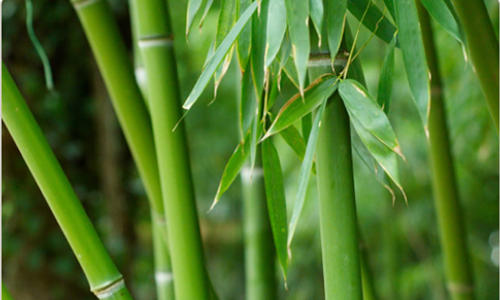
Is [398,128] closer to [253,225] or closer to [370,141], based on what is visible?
[253,225]

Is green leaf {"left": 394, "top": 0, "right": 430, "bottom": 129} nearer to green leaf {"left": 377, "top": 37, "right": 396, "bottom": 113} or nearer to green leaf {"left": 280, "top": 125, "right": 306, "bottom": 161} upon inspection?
green leaf {"left": 377, "top": 37, "right": 396, "bottom": 113}

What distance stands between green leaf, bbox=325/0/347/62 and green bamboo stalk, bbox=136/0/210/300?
26 cm

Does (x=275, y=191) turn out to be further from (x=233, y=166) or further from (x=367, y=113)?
(x=367, y=113)

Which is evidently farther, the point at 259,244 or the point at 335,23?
the point at 259,244

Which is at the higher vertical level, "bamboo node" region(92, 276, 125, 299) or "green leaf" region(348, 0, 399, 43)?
"green leaf" region(348, 0, 399, 43)

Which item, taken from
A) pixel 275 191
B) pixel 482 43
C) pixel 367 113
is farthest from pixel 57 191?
A: pixel 482 43

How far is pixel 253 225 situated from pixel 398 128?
1.15m

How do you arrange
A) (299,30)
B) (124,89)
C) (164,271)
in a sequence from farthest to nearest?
(164,271)
(124,89)
(299,30)

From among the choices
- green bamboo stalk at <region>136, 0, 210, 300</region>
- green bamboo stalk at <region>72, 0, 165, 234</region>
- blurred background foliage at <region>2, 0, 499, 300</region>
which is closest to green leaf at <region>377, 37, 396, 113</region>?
green bamboo stalk at <region>136, 0, 210, 300</region>

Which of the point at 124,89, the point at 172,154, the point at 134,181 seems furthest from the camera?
the point at 134,181

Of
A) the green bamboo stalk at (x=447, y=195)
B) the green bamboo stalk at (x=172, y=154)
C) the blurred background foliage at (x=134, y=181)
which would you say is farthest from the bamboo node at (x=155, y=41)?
the blurred background foliage at (x=134, y=181)

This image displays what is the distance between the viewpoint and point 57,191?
669 millimetres

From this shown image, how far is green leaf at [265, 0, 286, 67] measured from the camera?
0.51 m

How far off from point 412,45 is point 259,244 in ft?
1.59
